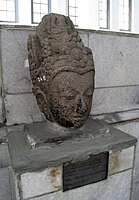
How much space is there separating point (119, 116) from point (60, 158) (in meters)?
1.24

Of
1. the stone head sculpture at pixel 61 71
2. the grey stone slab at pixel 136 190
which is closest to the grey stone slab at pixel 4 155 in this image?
the stone head sculpture at pixel 61 71

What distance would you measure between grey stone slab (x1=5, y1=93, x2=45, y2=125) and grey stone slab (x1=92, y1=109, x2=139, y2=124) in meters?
0.70

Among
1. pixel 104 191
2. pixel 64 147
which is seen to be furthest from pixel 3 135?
pixel 104 191

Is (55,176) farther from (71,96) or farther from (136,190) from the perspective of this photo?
(136,190)

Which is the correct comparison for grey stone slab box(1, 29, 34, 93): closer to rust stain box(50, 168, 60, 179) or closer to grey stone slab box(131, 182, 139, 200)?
rust stain box(50, 168, 60, 179)

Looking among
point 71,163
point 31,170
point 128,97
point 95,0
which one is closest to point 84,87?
point 71,163

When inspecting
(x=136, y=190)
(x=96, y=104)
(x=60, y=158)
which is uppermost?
(x=96, y=104)

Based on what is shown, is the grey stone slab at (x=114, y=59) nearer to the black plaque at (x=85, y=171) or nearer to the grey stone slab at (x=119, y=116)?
the grey stone slab at (x=119, y=116)

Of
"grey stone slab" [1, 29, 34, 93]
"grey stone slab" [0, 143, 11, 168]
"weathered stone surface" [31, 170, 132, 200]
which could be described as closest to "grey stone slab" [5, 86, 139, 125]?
"grey stone slab" [1, 29, 34, 93]

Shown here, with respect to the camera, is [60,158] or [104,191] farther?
[104,191]

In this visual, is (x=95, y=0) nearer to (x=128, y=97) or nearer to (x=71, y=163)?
(x=128, y=97)

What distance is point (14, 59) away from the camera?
6.52ft

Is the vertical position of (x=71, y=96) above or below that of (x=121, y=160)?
above

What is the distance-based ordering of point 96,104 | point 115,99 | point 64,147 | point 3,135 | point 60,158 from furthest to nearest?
1. point 115,99
2. point 96,104
3. point 3,135
4. point 64,147
5. point 60,158
